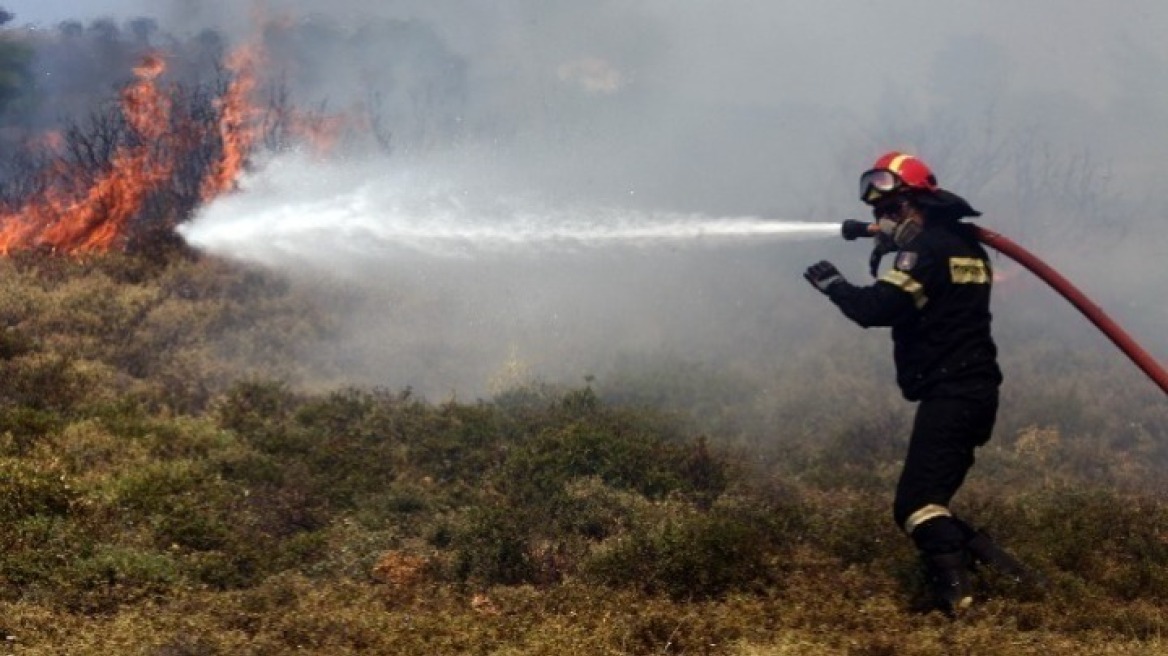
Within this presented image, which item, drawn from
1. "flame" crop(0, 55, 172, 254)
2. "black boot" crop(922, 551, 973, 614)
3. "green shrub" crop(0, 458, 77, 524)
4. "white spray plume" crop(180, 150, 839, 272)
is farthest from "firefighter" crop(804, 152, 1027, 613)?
"flame" crop(0, 55, 172, 254)

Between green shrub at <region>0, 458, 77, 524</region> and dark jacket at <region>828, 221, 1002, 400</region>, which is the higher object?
dark jacket at <region>828, 221, 1002, 400</region>

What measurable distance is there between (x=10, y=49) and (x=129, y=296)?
13232 millimetres

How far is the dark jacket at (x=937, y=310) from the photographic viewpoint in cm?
645

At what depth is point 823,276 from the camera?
21.8 feet

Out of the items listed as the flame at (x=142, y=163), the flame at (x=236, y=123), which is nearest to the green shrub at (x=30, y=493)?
the flame at (x=142, y=163)

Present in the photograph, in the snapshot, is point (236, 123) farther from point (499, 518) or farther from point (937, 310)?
point (937, 310)

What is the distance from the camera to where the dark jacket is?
6449 millimetres

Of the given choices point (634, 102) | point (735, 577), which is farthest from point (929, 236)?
point (634, 102)

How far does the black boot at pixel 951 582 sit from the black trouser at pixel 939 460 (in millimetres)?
52

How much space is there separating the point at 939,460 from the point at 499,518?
9.11 ft

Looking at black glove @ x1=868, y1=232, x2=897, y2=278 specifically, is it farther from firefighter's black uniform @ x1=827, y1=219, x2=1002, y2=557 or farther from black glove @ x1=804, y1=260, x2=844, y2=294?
black glove @ x1=804, y1=260, x2=844, y2=294

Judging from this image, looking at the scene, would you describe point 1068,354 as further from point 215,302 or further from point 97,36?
point 97,36

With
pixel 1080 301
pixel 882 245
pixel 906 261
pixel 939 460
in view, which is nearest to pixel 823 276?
pixel 906 261

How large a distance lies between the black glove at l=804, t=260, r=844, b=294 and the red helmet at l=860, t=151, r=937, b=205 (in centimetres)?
49
